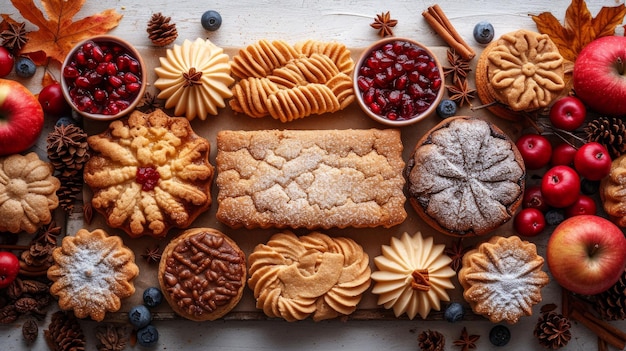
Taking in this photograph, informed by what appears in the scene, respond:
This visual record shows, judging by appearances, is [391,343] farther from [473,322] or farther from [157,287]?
[157,287]

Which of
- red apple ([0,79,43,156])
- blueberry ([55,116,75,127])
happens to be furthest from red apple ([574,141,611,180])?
red apple ([0,79,43,156])

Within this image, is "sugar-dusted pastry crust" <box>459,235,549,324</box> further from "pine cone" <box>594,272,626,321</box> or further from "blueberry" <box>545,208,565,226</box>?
"pine cone" <box>594,272,626,321</box>

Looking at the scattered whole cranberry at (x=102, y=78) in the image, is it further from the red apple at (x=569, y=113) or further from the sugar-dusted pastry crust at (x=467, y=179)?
the red apple at (x=569, y=113)

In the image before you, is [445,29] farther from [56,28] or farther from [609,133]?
[56,28]

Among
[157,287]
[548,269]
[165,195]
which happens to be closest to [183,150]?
[165,195]

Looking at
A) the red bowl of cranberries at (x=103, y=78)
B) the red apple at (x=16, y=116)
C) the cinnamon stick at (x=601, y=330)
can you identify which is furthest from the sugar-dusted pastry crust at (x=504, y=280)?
the red apple at (x=16, y=116)

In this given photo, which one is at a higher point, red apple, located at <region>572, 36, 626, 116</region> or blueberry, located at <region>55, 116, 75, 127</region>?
red apple, located at <region>572, 36, 626, 116</region>
